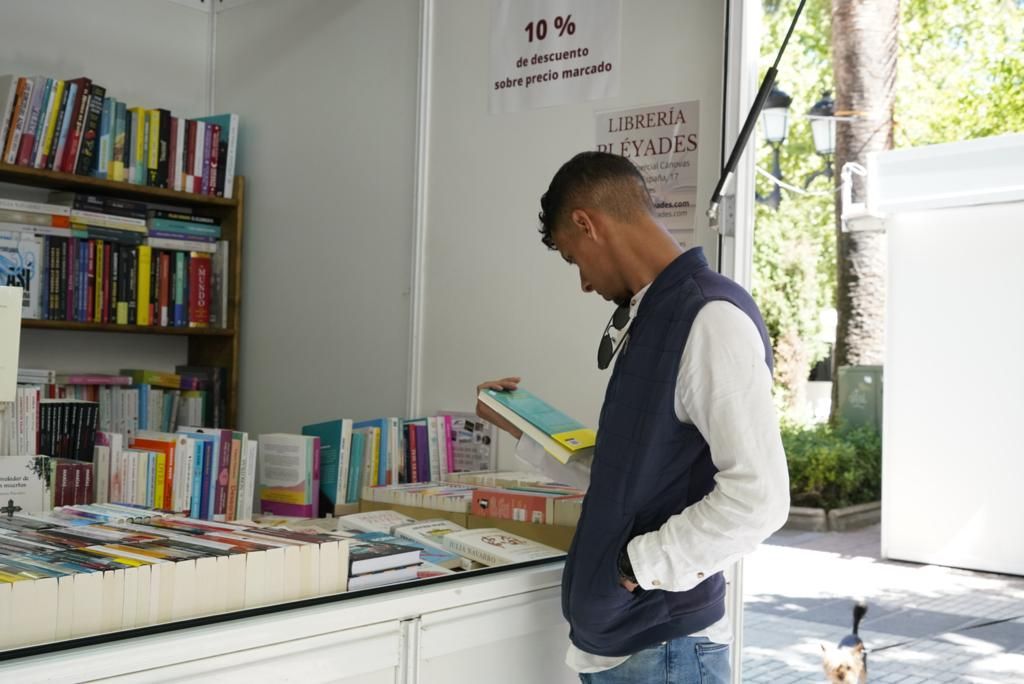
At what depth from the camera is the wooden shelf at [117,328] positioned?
11.8 feet

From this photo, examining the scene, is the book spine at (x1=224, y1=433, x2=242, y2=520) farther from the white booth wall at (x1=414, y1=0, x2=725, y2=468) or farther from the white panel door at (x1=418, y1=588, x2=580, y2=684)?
the white panel door at (x1=418, y1=588, x2=580, y2=684)

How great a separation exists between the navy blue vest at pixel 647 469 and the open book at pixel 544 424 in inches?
9.6

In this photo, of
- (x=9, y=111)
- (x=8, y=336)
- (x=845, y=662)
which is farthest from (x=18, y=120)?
(x=845, y=662)

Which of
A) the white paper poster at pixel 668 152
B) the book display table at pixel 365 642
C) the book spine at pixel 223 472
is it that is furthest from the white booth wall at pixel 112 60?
the book display table at pixel 365 642

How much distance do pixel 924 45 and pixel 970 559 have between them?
3.93 metres

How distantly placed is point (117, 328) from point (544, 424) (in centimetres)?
232

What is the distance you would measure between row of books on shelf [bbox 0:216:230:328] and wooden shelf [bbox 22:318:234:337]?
30 mm

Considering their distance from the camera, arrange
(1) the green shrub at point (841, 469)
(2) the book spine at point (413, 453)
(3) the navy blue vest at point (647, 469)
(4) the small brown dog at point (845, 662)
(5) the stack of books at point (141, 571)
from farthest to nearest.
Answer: (1) the green shrub at point (841, 469) → (4) the small brown dog at point (845, 662) → (2) the book spine at point (413, 453) → (3) the navy blue vest at point (647, 469) → (5) the stack of books at point (141, 571)

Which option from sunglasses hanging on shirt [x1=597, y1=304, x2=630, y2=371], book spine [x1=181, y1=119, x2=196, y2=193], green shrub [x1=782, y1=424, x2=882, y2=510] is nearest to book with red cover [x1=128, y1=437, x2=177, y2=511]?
sunglasses hanging on shirt [x1=597, y1=304, x2=630, y2=371]

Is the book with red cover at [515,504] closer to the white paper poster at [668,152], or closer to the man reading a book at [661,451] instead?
the man reading a book at [661,451]

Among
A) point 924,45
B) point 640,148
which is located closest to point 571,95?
point 640,148

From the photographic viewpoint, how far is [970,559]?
18.4ft

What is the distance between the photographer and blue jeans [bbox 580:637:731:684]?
66.9 inches

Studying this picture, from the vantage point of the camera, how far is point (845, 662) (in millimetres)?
4629
